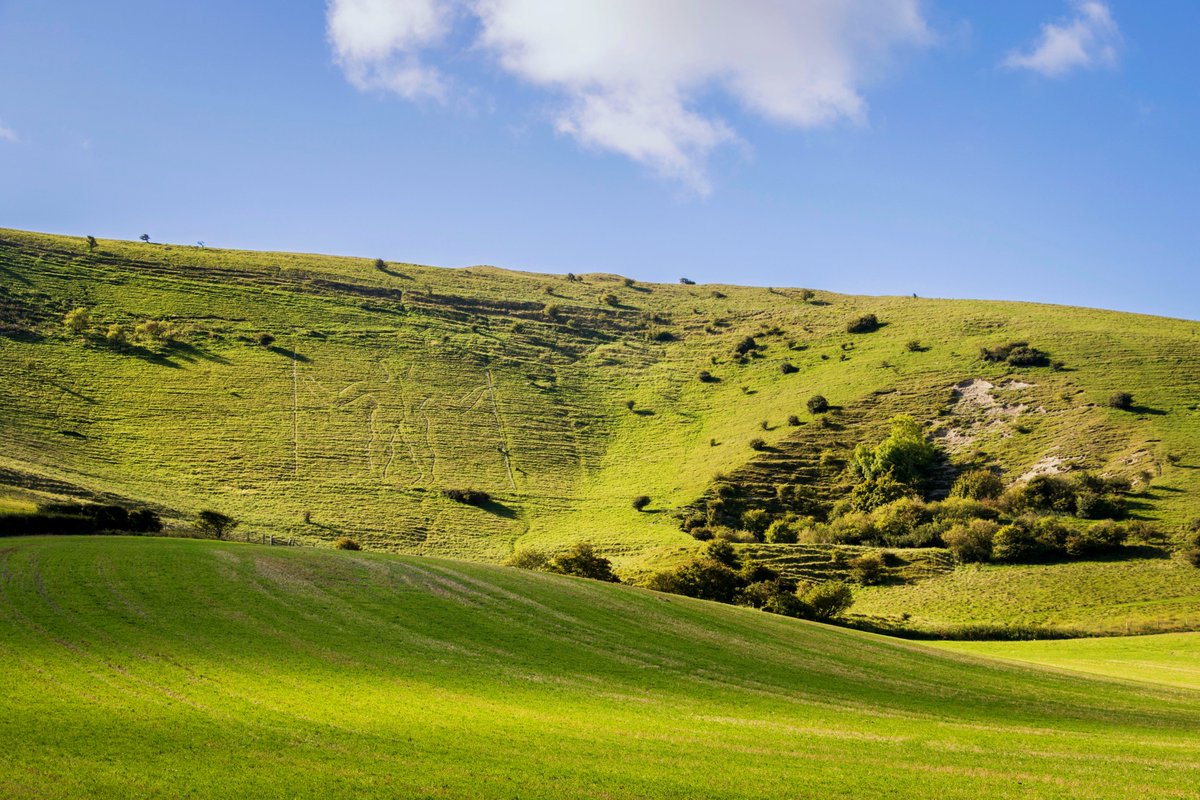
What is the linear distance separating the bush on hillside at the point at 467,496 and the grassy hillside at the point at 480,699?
40209mm

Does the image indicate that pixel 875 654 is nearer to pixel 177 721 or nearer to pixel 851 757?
pixel 851 757

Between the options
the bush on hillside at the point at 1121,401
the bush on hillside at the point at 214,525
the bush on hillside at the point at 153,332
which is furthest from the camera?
the bush on hillside at the point at 153,332

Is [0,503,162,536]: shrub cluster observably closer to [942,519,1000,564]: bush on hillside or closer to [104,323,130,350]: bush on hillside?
[104,323,130,350]: bush on hillside

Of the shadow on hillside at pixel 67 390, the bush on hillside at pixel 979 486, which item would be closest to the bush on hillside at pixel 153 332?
the shadow on hillside at pixel 67 390

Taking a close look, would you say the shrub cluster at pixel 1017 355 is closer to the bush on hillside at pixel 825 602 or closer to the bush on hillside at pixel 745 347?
the bush on hillside at pixel 745 347

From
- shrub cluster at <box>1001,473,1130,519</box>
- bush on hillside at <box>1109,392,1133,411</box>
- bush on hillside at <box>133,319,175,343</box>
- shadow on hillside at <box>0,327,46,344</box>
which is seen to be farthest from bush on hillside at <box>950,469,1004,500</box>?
shadow on hillside at <box>0,327,46,344</box>

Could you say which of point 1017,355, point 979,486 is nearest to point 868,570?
point 979,486

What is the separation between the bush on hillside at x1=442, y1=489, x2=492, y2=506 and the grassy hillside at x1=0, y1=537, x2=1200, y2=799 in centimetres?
4021

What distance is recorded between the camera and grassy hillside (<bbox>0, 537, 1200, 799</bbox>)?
58.1 ft

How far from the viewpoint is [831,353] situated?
122 m

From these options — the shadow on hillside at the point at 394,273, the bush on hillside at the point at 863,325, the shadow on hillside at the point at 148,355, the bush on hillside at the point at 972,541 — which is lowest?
the bush on hillside at the point at 972,541

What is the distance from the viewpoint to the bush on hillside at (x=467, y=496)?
83.8 meters

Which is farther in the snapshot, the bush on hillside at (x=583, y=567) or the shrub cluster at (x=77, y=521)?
the bush on hillside at (x=583, y=567)

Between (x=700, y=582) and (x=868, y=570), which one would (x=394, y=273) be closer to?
(x=868, y=570)
